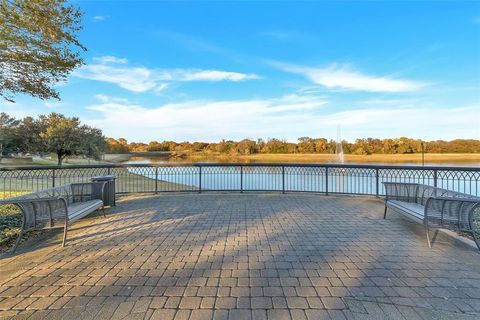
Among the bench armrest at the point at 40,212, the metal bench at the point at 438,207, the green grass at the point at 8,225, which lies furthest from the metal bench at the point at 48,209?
the metal bench at the point at 438,207

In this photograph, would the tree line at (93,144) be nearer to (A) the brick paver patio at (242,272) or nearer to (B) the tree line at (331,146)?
(B) the tree line at (331,146)

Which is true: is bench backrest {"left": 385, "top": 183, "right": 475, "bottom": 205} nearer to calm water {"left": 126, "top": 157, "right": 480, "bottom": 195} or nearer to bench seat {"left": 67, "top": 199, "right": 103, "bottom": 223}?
calm water {"left": 126, "top": 157, "right": 480, "bottom": 195}

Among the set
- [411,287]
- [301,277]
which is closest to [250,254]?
[301,277]

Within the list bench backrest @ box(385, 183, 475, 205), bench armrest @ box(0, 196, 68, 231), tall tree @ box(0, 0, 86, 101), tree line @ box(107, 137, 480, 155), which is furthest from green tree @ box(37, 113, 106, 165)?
bench backrest @ box(385, 183, 475, 205)

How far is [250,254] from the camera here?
3730mm

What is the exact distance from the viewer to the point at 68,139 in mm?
23688

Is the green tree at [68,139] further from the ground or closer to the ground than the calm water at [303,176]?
further from the ground

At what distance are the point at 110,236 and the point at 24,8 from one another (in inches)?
180

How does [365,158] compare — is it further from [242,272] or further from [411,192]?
[242,272]

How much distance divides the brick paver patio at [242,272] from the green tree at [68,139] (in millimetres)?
22028

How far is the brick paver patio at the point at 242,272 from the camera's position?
95.1 inches

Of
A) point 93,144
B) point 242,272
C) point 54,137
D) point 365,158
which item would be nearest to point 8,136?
point 54,137

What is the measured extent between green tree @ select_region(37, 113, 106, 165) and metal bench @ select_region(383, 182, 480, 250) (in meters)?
25.6

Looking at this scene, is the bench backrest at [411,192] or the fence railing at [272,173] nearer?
the bench backrest at [411,192]
